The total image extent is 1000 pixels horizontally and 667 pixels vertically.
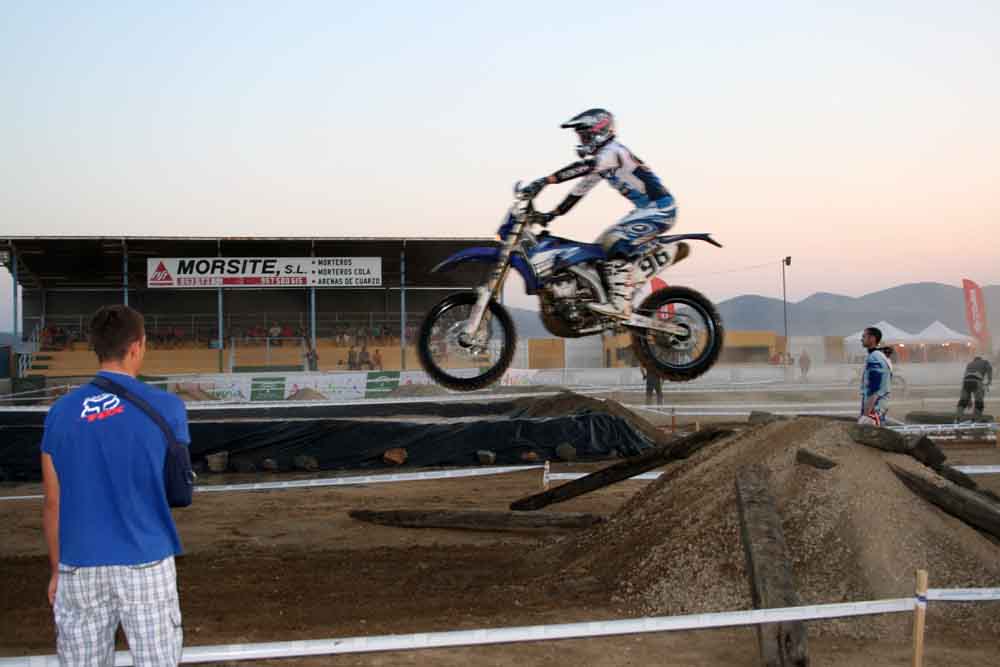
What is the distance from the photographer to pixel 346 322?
111ft

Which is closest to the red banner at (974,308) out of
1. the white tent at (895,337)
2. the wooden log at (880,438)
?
the white tent at (895,337)

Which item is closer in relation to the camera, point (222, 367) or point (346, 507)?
point (346, 507)

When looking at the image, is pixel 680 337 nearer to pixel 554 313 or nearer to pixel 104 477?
pixel 554 313

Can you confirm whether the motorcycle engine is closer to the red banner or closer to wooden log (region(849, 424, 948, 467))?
wooden log (region(849, 424, 948, 467))

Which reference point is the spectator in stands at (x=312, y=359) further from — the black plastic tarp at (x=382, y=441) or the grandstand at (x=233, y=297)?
the black plastic tarp at (x=382, y=441)

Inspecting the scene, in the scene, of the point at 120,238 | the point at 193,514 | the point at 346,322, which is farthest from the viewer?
the point at 346,322

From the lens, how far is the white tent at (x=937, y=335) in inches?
1820

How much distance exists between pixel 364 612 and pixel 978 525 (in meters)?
4.43

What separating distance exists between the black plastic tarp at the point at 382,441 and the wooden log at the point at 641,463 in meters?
6.94

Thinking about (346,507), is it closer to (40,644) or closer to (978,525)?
(40,644)

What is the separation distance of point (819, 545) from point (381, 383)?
21.2 metres

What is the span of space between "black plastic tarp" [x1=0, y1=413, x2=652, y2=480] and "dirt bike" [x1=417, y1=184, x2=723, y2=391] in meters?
9.90

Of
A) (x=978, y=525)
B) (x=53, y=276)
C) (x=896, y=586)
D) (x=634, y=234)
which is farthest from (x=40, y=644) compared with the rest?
(x=53, y=276)

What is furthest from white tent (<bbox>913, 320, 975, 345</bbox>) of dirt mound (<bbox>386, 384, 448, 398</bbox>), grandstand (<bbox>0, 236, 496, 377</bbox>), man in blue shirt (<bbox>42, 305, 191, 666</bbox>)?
man in blue shirt (<bbox>42, 305, 191, 666</bbox>)
